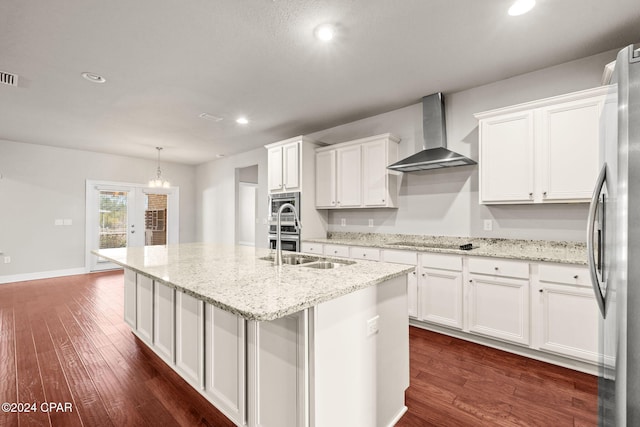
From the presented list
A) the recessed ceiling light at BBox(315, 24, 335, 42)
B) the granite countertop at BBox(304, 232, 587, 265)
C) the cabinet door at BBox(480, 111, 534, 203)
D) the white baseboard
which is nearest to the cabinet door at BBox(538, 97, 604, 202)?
the cabinet door at BBox(480, 111, 534, 203)

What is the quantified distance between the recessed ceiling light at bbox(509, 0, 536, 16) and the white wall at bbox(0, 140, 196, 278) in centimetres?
738

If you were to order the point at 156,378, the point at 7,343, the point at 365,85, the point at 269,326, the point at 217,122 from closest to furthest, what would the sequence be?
the point at 269,326
the point at 156,378
the point at 7,343
the point at 365,85
the point at 217,122

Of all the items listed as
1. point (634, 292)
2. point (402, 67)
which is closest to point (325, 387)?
point (634, 292)

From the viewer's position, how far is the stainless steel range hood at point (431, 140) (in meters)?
3.17

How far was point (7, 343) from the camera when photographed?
2699mm

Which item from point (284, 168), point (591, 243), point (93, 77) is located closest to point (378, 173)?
point (284, 168)

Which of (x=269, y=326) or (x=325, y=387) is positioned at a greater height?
(x=269, y=326)

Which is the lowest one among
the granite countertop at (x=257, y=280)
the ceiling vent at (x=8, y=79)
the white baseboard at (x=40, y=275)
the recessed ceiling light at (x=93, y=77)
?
the white baseboard at (x=40, y=275)

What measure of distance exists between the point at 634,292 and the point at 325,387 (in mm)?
1176

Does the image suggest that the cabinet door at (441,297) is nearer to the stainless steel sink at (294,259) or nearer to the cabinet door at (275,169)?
the stainless steel sink at (294,259)

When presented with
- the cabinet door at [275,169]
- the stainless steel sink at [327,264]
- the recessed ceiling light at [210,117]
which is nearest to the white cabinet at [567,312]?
the stainless steel sink at [327,264]

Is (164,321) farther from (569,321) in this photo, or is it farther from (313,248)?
(569,321)

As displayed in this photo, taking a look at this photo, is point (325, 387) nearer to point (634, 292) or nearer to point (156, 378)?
point (634, 292)

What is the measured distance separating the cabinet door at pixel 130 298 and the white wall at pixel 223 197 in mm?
3058
